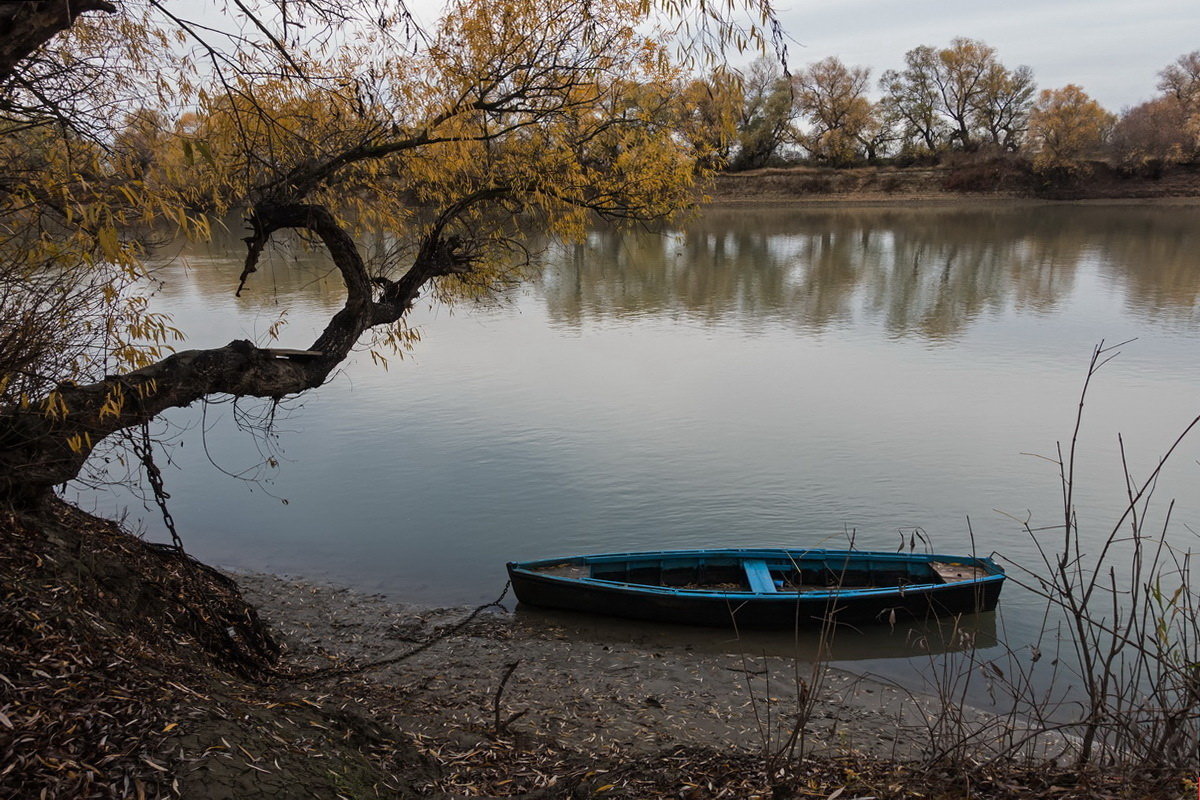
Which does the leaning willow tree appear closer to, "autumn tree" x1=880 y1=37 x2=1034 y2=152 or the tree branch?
the tree branch

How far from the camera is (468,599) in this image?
8.23 meters

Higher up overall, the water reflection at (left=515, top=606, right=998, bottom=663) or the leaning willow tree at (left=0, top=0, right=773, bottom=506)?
the leaning willow tree at (left=0, top=0, right=773, bottom=506)

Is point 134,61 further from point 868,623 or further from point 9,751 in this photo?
point 868,623

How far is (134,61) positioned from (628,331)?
1383cm

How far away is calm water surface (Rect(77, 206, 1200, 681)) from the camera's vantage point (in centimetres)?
941

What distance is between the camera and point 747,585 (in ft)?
26.4

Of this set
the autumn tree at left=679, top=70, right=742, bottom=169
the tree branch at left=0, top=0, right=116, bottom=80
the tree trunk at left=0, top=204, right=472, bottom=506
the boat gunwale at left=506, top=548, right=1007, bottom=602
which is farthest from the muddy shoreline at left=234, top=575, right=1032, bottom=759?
the autumn tree at left=679, top=70, right=742, bottom=169

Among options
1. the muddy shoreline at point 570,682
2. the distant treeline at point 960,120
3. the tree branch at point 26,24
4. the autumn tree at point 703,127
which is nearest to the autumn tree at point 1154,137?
the distant treeline at point 960,120

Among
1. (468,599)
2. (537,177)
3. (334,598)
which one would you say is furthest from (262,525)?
(537,177)

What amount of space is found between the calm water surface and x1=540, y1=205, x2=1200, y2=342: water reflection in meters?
0.21

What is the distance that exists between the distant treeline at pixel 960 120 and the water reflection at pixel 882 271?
11.9 meters

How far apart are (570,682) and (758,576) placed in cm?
240

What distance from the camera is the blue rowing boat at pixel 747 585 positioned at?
7.35 meters

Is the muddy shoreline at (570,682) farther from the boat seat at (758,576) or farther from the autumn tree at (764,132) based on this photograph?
the autumn tree at (764,132)
